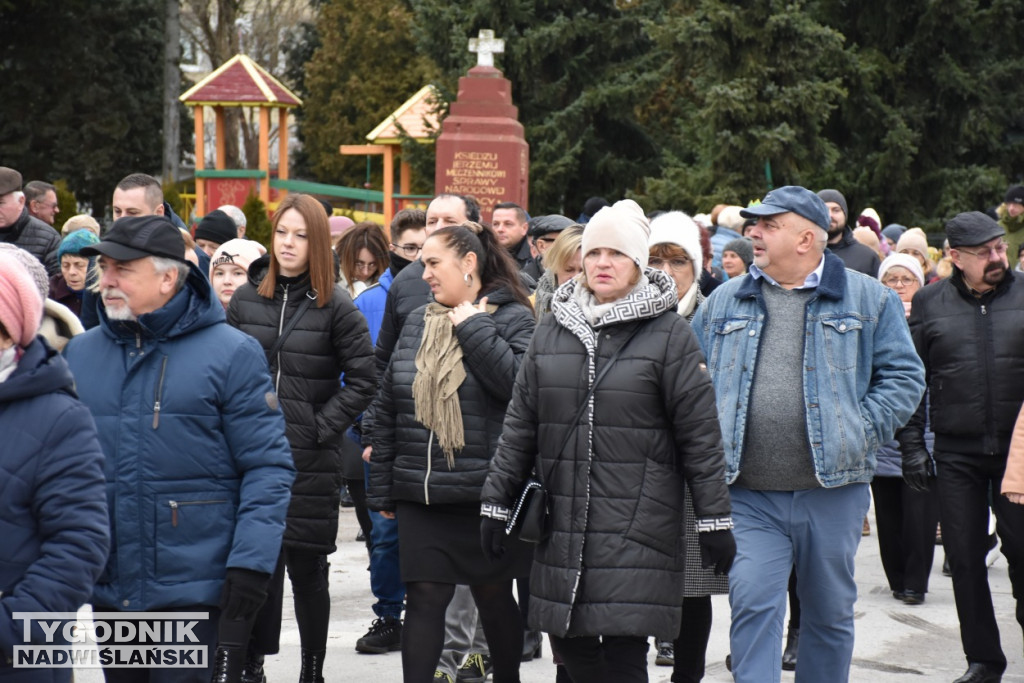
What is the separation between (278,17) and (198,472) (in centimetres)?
4910

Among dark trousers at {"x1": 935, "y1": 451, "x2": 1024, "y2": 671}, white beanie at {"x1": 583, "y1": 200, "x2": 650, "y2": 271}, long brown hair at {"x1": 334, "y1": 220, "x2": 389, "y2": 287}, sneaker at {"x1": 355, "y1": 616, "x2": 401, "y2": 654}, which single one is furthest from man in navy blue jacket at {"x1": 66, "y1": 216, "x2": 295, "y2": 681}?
long brown hair at {"x1": 334, "y1": 220, "x2": 389, "y2": 287}

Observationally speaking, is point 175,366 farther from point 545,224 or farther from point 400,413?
point 545,224

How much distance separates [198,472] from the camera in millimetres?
4188

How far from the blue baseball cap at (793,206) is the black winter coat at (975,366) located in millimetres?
1606

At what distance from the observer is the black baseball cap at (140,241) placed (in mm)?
4211

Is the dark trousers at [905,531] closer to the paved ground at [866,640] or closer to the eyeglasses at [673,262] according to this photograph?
the paved ground at [866,640]

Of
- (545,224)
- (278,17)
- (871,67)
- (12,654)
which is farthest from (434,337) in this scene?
(278,17)

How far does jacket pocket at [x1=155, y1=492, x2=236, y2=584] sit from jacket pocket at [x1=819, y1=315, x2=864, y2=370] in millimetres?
2405

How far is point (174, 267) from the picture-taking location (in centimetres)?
428

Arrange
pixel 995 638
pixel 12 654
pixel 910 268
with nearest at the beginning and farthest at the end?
1. pixel 12 654
2. pixel 995 638
3. pixel 910 268

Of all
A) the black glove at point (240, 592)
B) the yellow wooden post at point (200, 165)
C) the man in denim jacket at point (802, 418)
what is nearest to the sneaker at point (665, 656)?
the man in denim jacket at point (802, 418)

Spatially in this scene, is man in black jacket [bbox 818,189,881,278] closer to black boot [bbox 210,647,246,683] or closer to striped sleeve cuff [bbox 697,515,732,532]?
striped sleeve cuff [bbox 697,515,732,532]

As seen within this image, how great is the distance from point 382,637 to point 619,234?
303 cm

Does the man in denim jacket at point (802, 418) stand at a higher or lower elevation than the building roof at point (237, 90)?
lower
